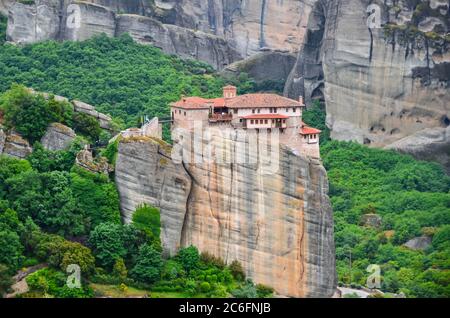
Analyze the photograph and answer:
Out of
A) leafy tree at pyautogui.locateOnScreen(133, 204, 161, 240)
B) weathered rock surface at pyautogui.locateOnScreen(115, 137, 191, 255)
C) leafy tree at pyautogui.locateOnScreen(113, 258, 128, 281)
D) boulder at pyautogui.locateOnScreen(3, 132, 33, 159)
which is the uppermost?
boulder at pyautogui.locateOnScreen(3, 132, 33, 159)

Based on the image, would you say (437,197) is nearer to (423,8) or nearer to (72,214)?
(423,8)

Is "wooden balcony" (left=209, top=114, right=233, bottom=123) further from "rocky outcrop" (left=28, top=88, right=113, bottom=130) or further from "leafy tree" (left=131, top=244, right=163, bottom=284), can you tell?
"rocky outcrop" (left=28, top=88, right=113, bottom=130)

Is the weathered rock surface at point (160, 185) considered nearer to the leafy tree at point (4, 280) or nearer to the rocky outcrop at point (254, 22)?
the leafy tree at point (4, 280)

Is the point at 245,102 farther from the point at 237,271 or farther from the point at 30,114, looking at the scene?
the point at 30,114

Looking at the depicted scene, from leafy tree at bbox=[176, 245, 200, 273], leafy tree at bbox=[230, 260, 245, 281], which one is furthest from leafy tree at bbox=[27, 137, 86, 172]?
leafy tree at bbox=[230, 260, 245, 281]

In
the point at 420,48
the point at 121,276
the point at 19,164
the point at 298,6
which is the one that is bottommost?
the point at 121,276

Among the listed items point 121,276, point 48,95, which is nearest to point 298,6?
point 48,95

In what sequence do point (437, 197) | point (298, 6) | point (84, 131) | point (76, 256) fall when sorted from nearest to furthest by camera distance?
point (76, 256)
point (84, 131)
point (437, 197)
point (298, 6)
